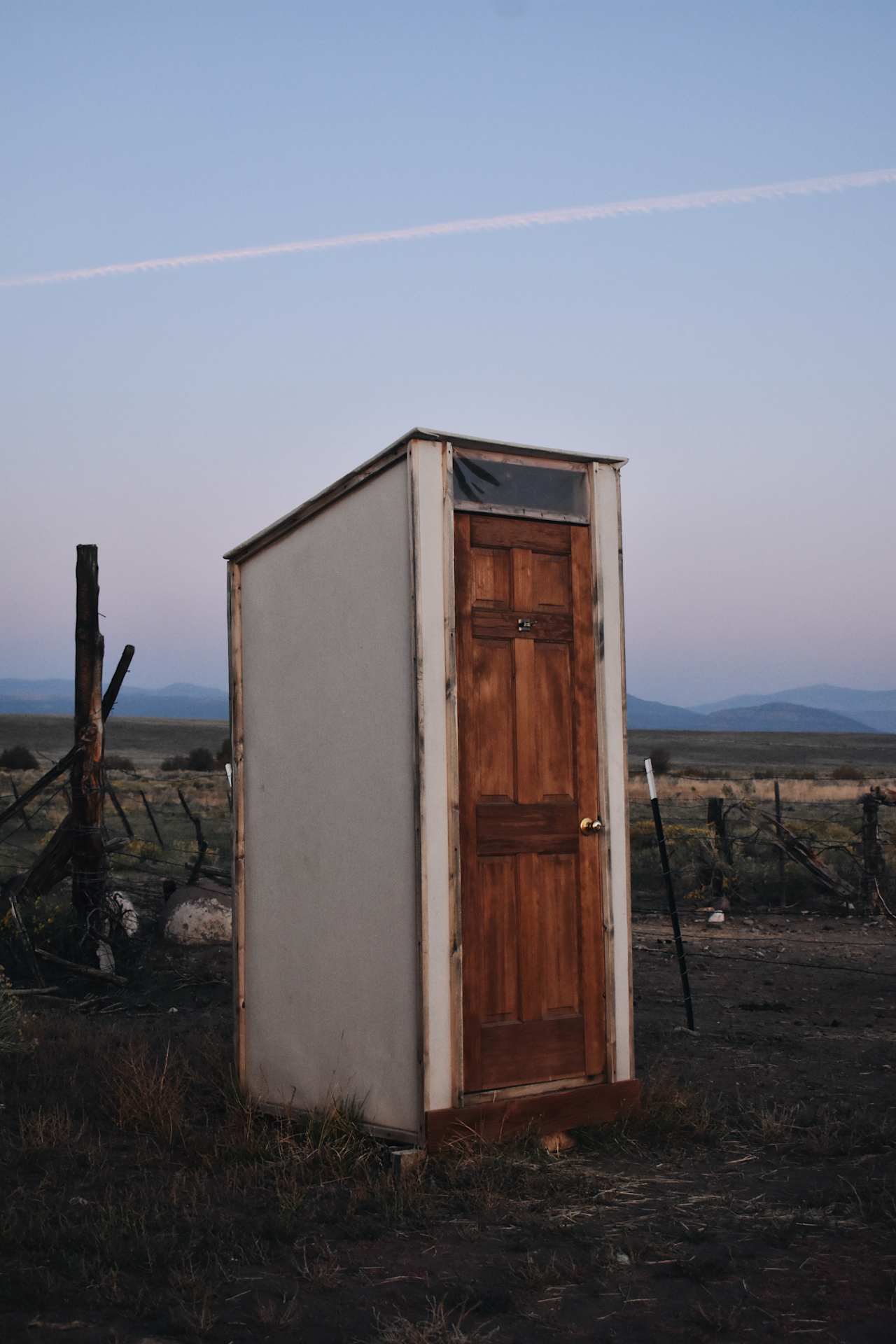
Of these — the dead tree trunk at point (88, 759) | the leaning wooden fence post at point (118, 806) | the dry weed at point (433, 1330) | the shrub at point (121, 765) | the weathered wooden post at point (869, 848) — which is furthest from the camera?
the shrub at point (121, 765)

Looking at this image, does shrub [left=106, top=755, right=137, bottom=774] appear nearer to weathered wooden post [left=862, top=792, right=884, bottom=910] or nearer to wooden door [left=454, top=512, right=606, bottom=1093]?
weathered wooden post [left=862, top=792, right=884, bottom=910]

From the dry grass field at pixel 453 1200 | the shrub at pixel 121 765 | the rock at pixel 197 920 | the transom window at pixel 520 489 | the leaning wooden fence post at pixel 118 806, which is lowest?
the dry grass field at pixel 453 1200

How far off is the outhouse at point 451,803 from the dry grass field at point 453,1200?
1.10ft

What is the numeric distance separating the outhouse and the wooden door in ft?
0.04

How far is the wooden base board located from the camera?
5.47 meters

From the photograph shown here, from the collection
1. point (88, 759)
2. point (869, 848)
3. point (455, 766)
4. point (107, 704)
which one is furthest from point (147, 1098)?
point (869, 848)

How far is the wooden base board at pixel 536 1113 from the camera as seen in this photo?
5473 mm

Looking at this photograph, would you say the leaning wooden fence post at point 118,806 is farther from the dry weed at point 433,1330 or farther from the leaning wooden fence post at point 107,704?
the dry weed at point 433,1330

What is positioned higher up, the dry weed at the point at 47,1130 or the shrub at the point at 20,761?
the shrub at the point at 20,761

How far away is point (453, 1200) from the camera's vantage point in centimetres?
504

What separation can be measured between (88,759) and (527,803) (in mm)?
5921

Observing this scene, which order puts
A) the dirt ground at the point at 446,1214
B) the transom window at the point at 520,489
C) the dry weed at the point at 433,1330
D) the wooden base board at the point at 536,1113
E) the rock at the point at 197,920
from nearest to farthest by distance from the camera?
the dry weed at the point at 433,1330 → the dirt ground at the point at 446,1214 → the wooden base board at the point at 536,1113 → the transom window at the point at 520,489 → the rock at the point at 197,920

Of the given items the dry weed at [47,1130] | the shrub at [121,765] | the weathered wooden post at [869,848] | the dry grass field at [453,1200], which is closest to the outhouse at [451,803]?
the dry grass field at [453,1200]

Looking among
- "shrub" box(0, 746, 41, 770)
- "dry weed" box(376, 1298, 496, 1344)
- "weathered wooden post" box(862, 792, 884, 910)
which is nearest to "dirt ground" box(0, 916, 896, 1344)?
"dry weed" box(376, 1298, 496, 1344)
